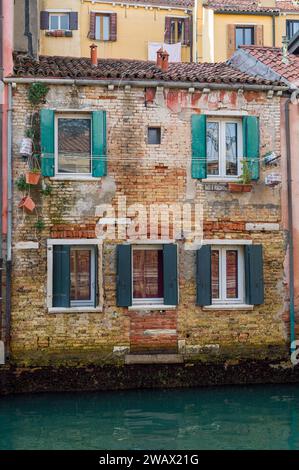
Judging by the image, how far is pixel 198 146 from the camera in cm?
1366

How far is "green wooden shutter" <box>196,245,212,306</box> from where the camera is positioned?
13.4m

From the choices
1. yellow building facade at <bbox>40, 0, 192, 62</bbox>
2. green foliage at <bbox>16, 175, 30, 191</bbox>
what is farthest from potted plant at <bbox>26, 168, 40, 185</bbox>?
yellow building facade at <bbox>40, 0, 192, 62</bbox>

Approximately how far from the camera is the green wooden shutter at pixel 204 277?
13.4 m

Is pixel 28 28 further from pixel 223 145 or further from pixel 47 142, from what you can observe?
pixel 223 145

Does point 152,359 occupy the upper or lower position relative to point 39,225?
lower

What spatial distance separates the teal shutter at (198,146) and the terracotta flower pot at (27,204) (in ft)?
10.8

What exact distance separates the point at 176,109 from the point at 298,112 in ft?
8.62

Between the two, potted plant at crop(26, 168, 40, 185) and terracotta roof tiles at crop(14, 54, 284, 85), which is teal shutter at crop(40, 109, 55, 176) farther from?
terracotta roof tiles at crop(14, 54, 284, 85)

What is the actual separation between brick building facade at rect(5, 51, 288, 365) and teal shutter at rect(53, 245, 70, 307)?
0.03 m

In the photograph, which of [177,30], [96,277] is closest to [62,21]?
[177,30]

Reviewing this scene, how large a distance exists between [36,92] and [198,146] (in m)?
3.40

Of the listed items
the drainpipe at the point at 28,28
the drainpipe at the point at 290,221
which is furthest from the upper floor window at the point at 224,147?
the drainpipe at the point at 28,28

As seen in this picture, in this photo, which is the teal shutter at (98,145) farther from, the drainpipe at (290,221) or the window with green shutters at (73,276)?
the drainpipe at (290,221)
